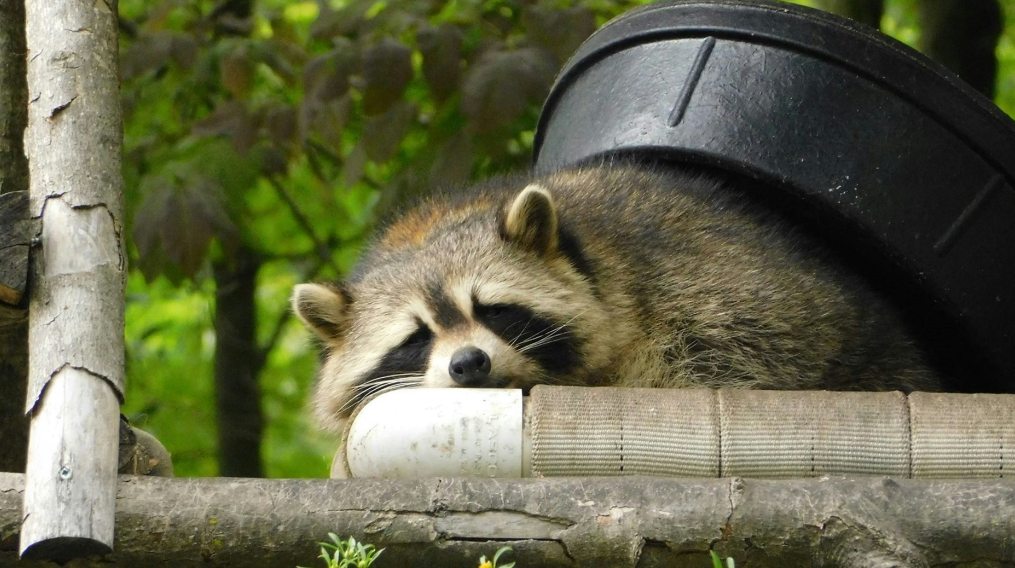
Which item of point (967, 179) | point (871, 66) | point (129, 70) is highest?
point (129, 70)

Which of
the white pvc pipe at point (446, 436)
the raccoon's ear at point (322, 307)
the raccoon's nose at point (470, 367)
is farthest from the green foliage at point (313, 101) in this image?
the white pvc pipe at point (446, 436)

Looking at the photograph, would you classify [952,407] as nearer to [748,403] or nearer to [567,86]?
[748,403]

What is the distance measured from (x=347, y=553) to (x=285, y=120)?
14.0ft

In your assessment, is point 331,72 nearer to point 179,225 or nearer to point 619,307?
point 179,225

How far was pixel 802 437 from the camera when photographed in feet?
12.4

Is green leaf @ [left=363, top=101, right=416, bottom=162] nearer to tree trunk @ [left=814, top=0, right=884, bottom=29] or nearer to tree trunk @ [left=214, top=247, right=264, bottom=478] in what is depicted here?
tree trunk @ [left=214, top=247, right=264, bottom=478]

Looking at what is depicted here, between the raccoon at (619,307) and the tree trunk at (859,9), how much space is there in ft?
9.51

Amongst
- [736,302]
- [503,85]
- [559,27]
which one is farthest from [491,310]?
[559,27]

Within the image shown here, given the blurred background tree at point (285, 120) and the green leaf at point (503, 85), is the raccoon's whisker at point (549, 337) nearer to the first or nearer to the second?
the blurred background tree at point (285, 120)

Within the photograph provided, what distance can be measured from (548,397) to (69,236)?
1.59 m

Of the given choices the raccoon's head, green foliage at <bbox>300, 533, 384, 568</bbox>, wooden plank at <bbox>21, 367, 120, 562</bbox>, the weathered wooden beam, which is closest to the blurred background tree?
the raccoon's head

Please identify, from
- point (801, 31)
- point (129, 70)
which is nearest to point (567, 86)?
point (801, 31)

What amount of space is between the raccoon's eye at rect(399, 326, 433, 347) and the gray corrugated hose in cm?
111

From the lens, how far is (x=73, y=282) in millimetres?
3951
